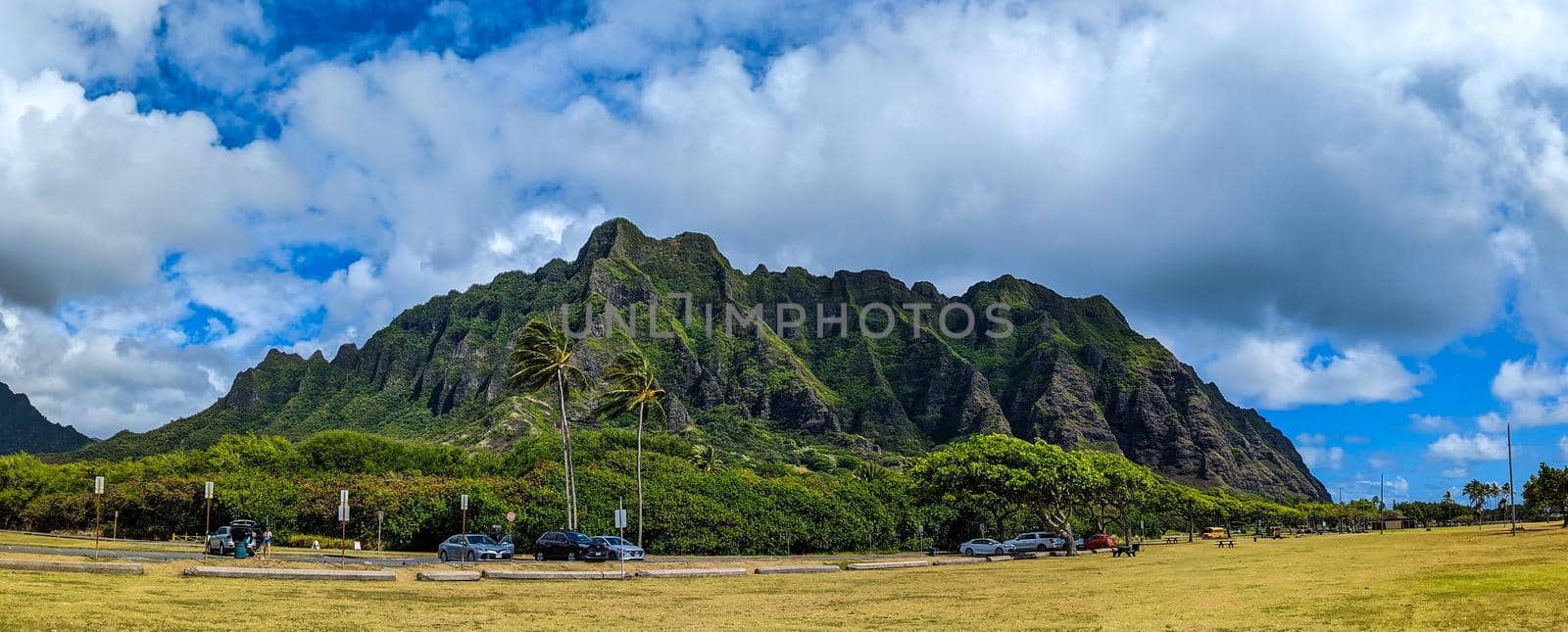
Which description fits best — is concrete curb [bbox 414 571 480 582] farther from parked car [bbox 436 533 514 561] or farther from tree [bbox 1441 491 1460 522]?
tree [bbox 1441 491 1460 522]

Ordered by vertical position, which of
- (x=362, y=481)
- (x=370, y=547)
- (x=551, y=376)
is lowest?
(x=370, y=547)

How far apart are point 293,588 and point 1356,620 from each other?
2740 cm

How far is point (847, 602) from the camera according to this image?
97.8ft

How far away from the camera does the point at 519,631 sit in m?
20.8

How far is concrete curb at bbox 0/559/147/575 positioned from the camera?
28922 mm

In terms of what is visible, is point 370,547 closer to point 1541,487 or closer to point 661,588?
point 661,588

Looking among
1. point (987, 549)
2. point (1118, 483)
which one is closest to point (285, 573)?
point (987, 549)

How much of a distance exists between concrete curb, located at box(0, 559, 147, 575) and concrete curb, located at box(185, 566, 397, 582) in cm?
189

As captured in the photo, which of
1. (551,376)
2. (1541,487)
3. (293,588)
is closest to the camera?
(293,588)

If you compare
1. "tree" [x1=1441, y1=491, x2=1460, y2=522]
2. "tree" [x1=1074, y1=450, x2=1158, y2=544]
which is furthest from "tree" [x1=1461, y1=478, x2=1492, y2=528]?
"tree" [x1=1074, y1=450, x2=1158, y2=544]

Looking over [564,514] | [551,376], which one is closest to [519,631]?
[564,514]

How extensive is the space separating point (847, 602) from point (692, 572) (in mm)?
14644

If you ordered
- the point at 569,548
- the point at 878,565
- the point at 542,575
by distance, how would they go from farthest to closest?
the point at 569,548 < the point at 878,565 < the point at 542,575

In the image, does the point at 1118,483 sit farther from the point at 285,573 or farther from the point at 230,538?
the point at 285,573
